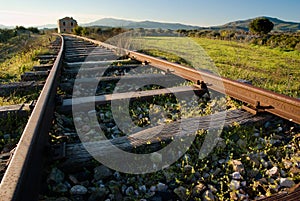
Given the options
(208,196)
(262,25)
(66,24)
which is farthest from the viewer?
(66,24)

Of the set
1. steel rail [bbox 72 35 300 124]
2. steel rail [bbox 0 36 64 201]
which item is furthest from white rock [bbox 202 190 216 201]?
steel rail [bbox 72 35 300 124]

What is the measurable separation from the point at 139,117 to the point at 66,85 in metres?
1.44

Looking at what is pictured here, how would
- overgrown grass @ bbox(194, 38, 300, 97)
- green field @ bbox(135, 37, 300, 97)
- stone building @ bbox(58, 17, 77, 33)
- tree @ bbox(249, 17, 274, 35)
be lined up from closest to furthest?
overgrown grass @ bbox(194, 38, 300, 97)
green field @ bbox(135, 37, 300, 97)
tree @ bbox(249, 17, 274, 35)
stone building @ bbox(58, 17, 77, 33)

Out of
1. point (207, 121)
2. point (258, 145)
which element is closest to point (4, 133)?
point (207, 121)

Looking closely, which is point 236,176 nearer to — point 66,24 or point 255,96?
point 255,96

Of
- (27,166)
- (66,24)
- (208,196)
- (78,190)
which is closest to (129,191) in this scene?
(78,190)

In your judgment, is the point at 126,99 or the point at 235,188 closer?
the point at 235,188

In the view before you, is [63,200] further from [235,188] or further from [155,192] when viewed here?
[235,188]

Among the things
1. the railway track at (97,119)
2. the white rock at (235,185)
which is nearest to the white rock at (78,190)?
the railway track at (97,119)

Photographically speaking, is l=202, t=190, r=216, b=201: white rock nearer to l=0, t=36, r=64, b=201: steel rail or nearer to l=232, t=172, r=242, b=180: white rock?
l=232, t=172, r=242, b=180: white rock

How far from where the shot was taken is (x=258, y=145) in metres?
1.96

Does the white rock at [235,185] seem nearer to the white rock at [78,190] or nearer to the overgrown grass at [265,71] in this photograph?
the white rock at [78,190]

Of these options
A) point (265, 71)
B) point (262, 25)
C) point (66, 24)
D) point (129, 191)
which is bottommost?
point (129, 191)

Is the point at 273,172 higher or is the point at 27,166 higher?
the point at 27,166
